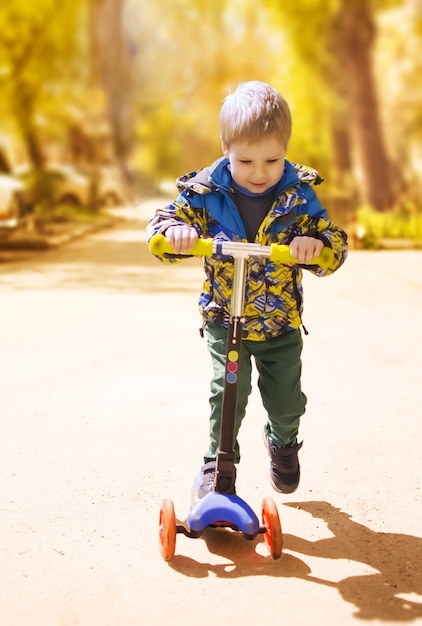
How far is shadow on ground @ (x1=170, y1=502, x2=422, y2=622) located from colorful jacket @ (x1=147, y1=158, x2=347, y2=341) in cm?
69

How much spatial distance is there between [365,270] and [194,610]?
24.8 feet

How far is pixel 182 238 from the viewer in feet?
9.23

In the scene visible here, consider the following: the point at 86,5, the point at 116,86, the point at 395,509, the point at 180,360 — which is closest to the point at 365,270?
the point at 180,360

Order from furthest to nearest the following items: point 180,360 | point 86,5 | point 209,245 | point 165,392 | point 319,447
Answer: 1. point 86,5
2. point 180,360
3. point 165,392
4. point 319,447
5. point 209,245

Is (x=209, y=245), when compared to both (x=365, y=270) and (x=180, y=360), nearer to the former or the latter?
(x=180, y=360)

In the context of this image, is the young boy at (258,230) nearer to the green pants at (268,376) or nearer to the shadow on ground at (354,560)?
the green pants at (268,376)

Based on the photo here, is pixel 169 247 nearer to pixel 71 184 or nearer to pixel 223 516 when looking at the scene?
pixel 223 516

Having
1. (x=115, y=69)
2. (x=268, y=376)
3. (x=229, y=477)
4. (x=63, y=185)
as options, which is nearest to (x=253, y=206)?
(x=268, y=376)

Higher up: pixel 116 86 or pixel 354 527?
pixel 116 86

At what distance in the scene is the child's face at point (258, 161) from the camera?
9.36 feet

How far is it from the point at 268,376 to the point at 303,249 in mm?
592

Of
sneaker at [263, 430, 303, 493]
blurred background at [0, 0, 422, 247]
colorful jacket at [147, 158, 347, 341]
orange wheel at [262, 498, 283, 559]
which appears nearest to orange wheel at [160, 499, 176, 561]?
orange wheel at [262, 498, 283, 559]

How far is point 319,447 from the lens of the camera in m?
4.02

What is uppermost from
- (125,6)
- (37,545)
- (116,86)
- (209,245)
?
(125,6)
